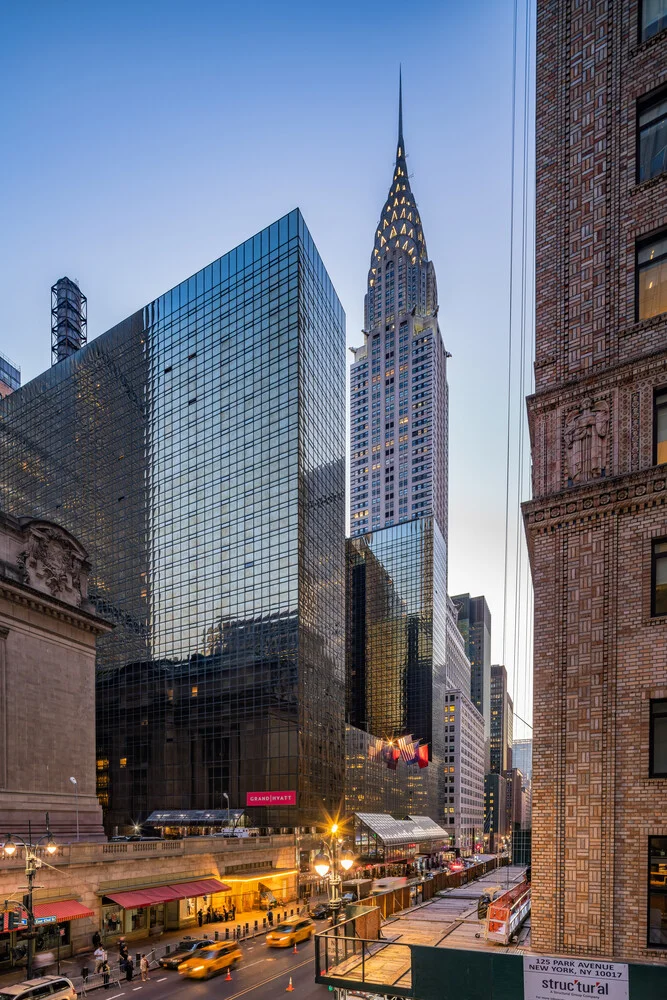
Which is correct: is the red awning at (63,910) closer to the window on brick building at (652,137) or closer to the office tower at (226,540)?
the window on brick building at (652,137)

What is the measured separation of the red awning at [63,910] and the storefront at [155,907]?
259cm

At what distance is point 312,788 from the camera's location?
85.3 metres

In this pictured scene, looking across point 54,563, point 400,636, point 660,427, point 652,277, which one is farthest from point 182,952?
point 400,636

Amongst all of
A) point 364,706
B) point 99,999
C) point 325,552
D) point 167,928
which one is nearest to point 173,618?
point 325,552

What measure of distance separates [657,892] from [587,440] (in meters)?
8.78

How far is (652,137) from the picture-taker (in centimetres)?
1653

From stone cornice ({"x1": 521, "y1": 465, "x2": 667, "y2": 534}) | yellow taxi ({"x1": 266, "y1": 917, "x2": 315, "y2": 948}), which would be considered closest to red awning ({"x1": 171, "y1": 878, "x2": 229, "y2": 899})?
yellow taxi ({"x1": 266, "y1": 917, "x2": 315, "y2": 948})

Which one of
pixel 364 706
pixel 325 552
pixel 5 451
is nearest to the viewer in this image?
pixel 325 552

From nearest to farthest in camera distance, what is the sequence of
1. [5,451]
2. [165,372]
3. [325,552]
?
[325,552] < [165,372] < [5,451]

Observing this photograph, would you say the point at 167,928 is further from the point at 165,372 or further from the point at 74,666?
the point at 165,372

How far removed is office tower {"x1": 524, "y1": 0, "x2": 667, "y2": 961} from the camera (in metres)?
13.5

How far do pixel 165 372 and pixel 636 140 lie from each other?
9740 cm

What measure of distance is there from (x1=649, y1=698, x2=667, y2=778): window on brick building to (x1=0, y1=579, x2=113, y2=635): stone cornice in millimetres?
49707

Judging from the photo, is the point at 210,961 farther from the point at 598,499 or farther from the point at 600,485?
the point at 600,485
